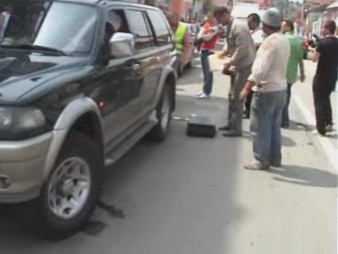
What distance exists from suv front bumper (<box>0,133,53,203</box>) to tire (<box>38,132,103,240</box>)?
0.68 feet

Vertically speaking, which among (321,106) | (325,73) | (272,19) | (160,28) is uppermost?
(272,19)

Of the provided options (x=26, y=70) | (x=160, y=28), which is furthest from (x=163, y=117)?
(x=26, y=70)

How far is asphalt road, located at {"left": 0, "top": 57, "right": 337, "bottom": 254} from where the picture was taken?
4.36 m

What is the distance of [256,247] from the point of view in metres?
4.44

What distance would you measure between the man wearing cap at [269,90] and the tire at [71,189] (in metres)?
2.39

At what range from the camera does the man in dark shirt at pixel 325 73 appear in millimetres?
8602

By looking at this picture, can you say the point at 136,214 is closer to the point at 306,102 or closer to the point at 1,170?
the point at 1,170

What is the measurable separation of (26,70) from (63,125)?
0.60 metres

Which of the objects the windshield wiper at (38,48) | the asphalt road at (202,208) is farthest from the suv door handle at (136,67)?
the asphalt road at (202,208)

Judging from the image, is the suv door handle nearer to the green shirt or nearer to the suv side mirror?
the suv side mirror

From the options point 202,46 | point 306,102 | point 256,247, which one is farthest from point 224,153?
point 306,102

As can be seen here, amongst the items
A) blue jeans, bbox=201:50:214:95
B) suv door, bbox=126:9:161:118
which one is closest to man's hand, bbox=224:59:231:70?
suv door, bbox=126:9:161:118

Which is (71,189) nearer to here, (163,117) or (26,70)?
(26,70)

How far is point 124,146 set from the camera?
5727 millimetres
